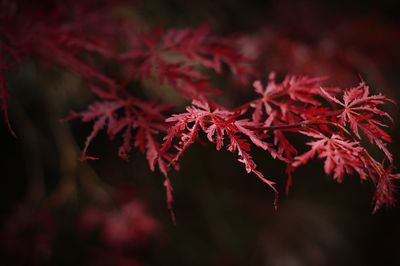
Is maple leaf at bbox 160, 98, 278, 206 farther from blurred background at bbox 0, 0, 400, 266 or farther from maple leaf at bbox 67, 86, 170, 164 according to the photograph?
blurred background at bbox 0, 0, 400, 266

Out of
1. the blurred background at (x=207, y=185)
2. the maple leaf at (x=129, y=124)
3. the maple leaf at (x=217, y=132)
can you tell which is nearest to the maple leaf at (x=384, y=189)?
the maple leaf at (x=217, y=132)

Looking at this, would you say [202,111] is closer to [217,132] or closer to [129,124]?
[217,132]

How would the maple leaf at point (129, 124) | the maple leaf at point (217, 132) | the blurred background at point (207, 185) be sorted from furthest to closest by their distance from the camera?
the blurred background at point (207, 185), the maple leaf at point (129, 124), the maple leaf at point (217, 132)

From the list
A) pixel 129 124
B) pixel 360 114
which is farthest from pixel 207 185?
pixel 360 114

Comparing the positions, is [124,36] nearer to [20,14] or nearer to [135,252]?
[20,14]

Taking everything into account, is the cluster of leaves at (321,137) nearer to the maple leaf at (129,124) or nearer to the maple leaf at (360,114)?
the maple leaf at (360,114)

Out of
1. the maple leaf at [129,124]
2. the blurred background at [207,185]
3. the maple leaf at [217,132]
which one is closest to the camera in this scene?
the maple leaf at [217,132]

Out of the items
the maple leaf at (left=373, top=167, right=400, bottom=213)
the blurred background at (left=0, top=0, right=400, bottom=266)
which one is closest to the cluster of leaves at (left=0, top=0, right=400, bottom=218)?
the maple leaf at (left=373, top=167, right=400, bottom=213)

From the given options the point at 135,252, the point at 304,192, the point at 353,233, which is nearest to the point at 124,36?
the point at 135,252

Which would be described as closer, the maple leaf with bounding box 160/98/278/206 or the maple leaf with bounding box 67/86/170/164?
the maple leaf with bounding box 160/98/278/206
